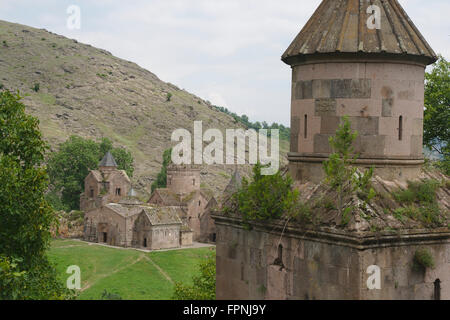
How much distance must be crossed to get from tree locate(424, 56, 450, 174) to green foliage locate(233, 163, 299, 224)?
1029 centimetres

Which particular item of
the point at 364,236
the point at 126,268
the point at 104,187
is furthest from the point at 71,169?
the point at 364,236

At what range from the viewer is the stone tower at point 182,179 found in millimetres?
51969

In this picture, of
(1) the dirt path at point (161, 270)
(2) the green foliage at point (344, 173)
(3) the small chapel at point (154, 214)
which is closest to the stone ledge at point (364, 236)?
(2) the green foliage at point (344, 173)

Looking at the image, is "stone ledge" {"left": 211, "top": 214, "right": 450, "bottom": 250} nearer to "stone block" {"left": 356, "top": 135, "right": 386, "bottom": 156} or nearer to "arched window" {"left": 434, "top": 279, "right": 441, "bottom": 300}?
"arched window" {"left": 434, "top": 279, "right": 441, "bottom": 300}

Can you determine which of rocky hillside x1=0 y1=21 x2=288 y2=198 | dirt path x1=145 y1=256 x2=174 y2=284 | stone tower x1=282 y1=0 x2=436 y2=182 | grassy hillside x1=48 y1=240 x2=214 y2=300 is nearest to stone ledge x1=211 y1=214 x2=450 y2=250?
stone tower x1=282 y1=0 x2=436 y2=182

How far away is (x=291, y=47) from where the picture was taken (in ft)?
27.4

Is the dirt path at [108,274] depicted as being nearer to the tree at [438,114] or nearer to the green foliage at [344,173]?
the tree at [438,114]

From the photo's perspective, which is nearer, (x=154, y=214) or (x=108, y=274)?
(x=108, y=274)

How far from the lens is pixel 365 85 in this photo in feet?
24.9

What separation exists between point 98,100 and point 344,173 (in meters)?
105

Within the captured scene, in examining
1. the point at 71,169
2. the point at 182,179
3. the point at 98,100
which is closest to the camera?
the point at 182,179

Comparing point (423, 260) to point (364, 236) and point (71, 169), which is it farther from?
point (71, 169)

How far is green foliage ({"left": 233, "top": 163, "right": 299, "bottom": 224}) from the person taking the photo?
7648mm
